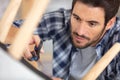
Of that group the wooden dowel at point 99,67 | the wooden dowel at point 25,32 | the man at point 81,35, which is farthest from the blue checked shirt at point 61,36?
the wooden dowel at point 25,32

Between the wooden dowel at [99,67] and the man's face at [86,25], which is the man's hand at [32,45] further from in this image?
the wooden dowel at [99,67]

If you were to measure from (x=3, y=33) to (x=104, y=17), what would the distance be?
35cm

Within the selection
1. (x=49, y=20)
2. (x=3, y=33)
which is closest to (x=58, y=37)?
(x=49, y=20)

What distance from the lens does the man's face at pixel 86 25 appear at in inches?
23.5

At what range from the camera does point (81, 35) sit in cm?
61

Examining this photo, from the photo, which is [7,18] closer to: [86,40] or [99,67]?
[99,67]

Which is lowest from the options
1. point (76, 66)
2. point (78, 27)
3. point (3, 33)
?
point (76, 66)

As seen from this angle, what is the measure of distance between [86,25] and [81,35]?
0.03 m

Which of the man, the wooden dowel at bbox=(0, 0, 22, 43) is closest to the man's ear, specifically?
the man

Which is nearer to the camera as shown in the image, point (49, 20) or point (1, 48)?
point (1, 48)

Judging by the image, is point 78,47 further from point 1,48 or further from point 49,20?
point 1,48

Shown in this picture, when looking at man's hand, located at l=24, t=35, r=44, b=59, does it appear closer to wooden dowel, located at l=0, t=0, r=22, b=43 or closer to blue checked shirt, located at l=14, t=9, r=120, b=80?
blue checked shirt, located at l=14, t=9, r=120, b=80

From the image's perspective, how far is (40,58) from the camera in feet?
2.09

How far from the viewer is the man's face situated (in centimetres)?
60
